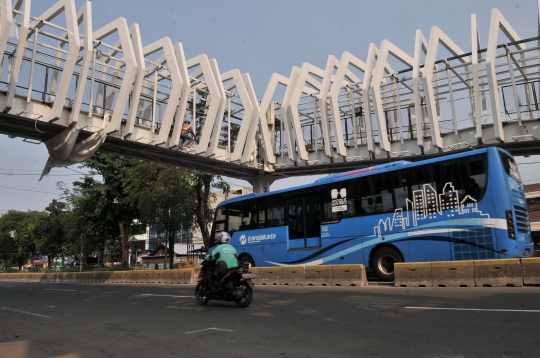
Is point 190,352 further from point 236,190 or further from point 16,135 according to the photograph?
point 236,190

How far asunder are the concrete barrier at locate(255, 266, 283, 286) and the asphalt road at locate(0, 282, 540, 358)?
5.80m

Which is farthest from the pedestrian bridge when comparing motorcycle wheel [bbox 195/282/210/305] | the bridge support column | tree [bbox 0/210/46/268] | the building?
tree [bbox 0/210/46/268]

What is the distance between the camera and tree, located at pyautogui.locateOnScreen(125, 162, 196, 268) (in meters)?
30.2

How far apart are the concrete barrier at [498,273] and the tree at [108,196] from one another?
106 ft

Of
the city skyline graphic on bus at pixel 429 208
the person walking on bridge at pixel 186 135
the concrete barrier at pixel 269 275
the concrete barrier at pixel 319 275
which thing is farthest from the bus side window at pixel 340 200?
the person walking on bridge at pixel 186 135

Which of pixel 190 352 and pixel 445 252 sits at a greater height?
pixel 445 252

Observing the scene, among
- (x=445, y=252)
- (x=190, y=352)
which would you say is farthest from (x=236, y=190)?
(x=190, y=352)

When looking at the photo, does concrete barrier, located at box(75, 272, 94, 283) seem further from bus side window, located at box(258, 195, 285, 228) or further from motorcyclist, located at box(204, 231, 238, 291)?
motorcyclist, located at box(204, 231, 238, 291)

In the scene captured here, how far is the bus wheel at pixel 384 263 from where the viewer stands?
13.9 metres

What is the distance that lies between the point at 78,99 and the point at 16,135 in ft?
11.4

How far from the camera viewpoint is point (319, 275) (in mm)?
14641

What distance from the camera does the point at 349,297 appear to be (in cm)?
1009

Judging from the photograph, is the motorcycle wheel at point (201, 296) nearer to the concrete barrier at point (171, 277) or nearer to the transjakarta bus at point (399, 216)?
the transjakarta bus at point (399, 216)

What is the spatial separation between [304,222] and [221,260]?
7.53 metres
